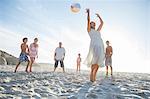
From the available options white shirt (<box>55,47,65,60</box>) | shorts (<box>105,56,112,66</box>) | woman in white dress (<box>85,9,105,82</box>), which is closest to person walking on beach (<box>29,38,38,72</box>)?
white shirt (<box>55,47,65,60</box>)

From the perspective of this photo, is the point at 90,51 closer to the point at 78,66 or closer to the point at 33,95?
the point at 33,95

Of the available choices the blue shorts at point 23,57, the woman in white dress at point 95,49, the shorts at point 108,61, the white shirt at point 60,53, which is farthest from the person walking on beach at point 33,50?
the woman in white dress at point 95,49

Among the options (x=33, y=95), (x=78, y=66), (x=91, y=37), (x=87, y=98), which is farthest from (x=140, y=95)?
(x=78, y=66)

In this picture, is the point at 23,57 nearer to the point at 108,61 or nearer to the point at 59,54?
the point at 59,54

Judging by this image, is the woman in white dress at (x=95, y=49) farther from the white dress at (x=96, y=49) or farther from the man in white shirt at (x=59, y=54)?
the man in white shirt at (x=59, y=54)

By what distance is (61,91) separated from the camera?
9211mm

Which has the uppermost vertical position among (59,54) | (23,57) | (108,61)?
(59,54)

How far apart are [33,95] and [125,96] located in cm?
266

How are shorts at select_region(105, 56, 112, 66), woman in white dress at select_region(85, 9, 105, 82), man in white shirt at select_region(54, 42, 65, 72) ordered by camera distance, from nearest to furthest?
woman in white dress at select_region(85, 9, 105, 82), shorts at select_region(105, 56, 112, 66), man in white shirt at select_region(54, 42, 65, 72)

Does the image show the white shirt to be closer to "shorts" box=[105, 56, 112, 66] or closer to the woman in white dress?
"shorts" box=[105, 56, 112, 66]

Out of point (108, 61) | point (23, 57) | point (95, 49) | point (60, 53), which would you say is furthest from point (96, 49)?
point (60, 53)

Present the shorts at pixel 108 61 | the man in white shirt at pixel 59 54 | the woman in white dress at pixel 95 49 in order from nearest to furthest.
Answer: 1. the woman in white dress at pixel 95 49
2. the shorts at pixel 108 61
3. the man in white shirt at pixel 59 54

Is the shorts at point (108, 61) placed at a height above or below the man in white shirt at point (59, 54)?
below

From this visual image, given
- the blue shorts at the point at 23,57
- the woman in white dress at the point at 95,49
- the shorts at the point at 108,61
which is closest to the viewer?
the woman in white dress at the point at 95,49
